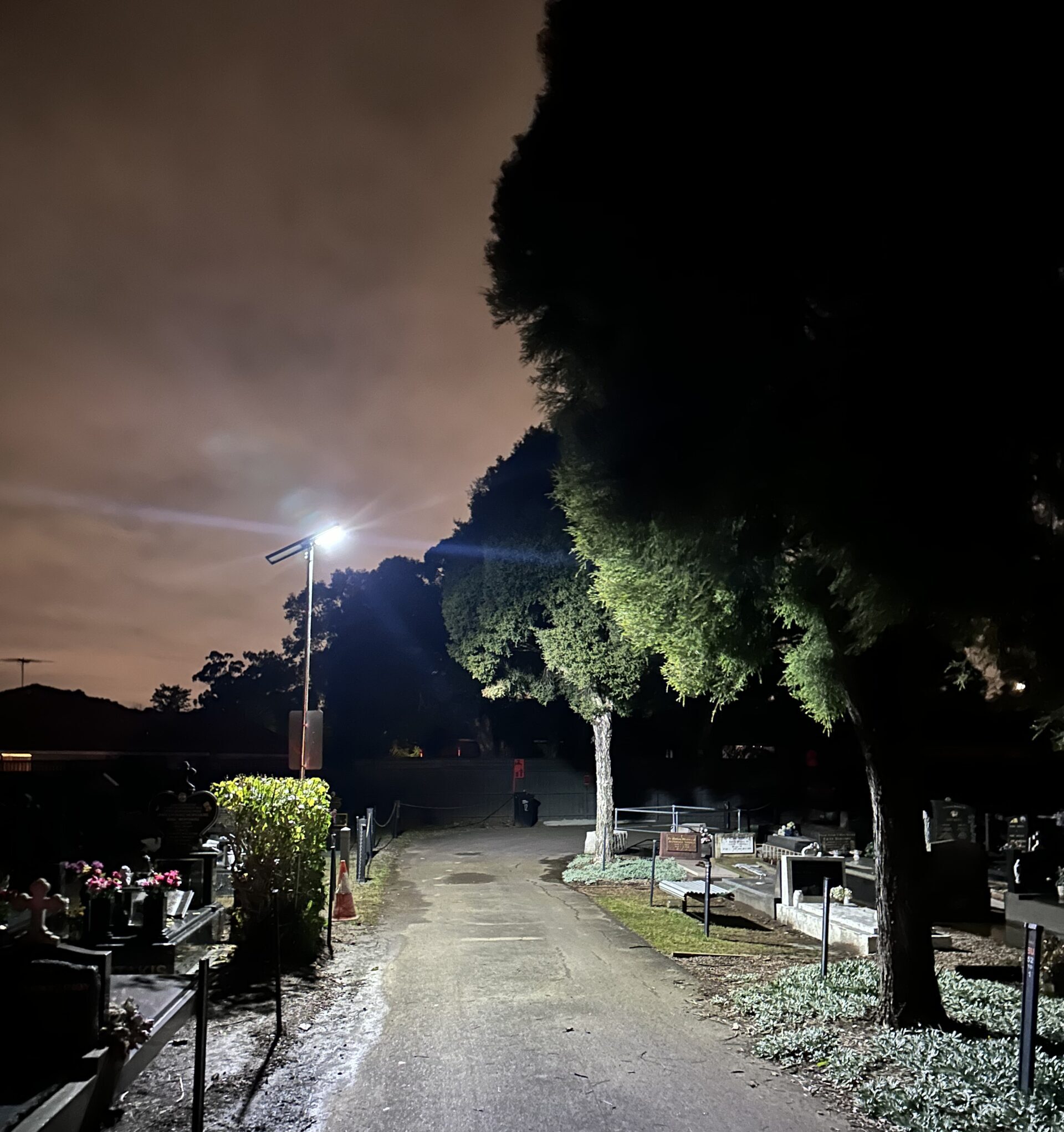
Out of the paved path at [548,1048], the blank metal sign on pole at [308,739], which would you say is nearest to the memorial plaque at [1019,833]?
the paved path at [548,1048]

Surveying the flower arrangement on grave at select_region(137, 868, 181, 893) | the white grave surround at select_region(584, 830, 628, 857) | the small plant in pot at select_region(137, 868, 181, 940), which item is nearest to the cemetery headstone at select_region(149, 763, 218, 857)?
the flower arrangement on grave at select_region(137, 868, 181, 893)

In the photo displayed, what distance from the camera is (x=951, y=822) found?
55.5 feet

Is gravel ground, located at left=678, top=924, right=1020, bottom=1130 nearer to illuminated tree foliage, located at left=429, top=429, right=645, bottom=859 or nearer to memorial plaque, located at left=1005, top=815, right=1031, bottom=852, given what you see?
memorial plaque, located at left=1005, top=815, right=1031, bottom=852

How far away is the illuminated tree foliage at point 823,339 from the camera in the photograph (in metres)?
6.34

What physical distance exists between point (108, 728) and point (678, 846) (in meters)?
32.5

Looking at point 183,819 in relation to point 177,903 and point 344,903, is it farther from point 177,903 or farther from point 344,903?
point 177,903

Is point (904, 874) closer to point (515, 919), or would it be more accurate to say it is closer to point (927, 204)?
point (927, 204)

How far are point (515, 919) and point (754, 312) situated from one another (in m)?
9.27

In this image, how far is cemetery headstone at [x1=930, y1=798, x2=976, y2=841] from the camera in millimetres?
16797

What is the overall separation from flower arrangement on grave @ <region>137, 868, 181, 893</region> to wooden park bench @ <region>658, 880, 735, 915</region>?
8.03 meters

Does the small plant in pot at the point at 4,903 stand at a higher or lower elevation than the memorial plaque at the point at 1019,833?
higher

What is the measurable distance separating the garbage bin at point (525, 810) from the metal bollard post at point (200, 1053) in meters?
25.5

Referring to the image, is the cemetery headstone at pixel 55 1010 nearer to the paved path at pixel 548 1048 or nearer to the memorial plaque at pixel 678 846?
the paved path at pixel 548 1048

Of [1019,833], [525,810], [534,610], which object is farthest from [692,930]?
[525,810]
